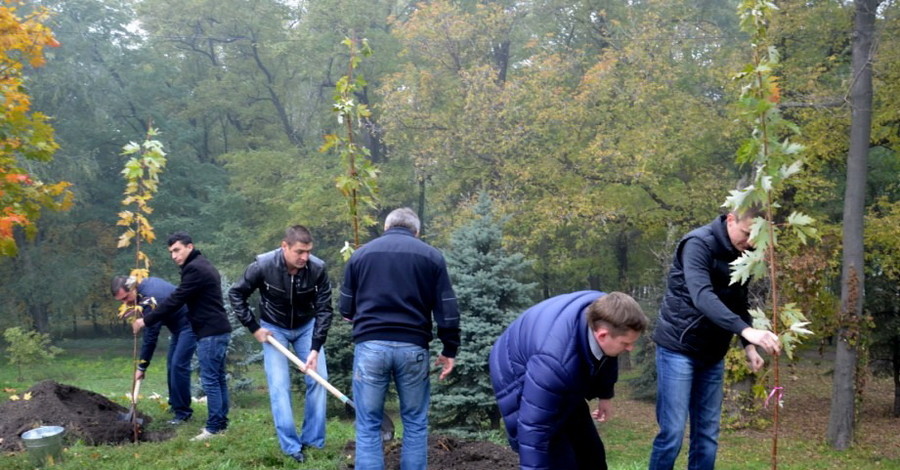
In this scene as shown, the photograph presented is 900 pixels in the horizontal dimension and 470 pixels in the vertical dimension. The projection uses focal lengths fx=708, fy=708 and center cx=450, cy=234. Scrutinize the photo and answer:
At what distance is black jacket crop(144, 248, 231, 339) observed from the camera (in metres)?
6.37

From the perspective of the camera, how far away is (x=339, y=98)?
244 inches

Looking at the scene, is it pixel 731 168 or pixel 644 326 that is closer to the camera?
pixel 644 326

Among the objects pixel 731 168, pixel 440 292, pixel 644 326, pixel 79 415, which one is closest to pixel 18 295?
pixel 79 415

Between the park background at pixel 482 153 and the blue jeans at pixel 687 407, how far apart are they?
3250 millimetres

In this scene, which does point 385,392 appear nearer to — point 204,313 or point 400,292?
point 400,292

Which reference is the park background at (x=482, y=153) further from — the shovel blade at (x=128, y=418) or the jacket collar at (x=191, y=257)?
the jacket collar at (x=191, y=257)

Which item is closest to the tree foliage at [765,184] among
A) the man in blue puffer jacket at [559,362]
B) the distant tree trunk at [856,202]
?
the man in blue puffer jacket at [559,362]

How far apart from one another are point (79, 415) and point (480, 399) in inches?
192

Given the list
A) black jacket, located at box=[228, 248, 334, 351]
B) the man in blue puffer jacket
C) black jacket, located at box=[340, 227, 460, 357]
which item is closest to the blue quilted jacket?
the man in blue puffer jacket

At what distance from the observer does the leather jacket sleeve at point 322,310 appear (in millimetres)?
5574

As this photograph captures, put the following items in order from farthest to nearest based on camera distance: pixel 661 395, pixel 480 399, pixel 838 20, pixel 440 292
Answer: pixel 838 20
pixel 480 399
pixel 440 292
pixel 661 395

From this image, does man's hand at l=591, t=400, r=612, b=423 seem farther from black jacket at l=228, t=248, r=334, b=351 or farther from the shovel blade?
the shovel blade

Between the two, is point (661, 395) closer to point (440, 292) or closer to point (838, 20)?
point (440, 292)

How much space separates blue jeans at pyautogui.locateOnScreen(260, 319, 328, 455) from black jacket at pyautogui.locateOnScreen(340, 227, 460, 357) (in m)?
1.29
